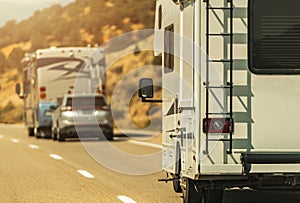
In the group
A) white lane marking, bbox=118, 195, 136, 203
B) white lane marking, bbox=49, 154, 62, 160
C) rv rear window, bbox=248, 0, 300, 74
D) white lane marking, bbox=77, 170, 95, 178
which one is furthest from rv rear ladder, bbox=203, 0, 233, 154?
white lane marking, bbox=49, 154, 62, 160

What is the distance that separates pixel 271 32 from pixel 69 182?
24.0 ft

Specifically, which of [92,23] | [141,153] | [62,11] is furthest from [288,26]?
[62,11]

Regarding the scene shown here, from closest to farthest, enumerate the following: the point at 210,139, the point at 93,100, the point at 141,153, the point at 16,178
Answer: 1. the point at 210,139
2. the point at 16,178
3. the point at 141,153
4. the point at 93,100

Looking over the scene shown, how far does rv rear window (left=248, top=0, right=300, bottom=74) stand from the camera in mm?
9719

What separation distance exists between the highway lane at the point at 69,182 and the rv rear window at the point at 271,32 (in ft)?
12.4

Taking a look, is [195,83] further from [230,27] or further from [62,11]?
[62,11]

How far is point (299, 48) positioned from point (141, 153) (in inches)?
576

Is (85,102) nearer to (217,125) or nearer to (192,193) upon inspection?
(192,193)

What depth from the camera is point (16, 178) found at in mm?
17047

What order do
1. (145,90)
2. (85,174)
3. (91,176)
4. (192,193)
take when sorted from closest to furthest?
(192,193) < (145,90) < (91,176) < (85,174)

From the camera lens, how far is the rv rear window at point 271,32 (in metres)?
9.72

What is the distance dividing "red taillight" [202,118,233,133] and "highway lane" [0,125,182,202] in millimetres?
3461

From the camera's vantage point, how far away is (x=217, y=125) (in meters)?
9.66

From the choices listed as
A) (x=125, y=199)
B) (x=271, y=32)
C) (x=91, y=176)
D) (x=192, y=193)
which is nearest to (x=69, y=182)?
(x=91, y=176)
